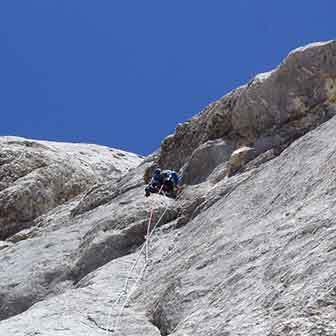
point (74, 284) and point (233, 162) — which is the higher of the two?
point (233, 162)

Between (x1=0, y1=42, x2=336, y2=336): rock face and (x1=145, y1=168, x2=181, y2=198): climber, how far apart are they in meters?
0.29

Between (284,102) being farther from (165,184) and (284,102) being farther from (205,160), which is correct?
(165,184)

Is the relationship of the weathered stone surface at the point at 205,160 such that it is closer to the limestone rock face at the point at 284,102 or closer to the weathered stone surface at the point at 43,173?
the limestone rock face at the point at 284,102

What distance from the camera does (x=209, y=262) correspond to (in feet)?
32.2

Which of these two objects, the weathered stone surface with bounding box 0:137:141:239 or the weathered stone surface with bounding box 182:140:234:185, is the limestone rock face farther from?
the weathered stone surface with bounding box 0:137:141:239

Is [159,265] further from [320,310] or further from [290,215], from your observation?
[320,310]

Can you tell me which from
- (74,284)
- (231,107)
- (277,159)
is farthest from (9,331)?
(231,107)

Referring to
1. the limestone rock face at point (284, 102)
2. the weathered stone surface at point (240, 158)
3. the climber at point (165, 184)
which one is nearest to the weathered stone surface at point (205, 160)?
the limestone rock face at point (284, 102)

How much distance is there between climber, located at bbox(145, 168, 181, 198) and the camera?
1651 cm

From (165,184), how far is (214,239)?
600cm

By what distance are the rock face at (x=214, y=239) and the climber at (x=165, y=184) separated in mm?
286

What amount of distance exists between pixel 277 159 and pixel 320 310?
6759mm

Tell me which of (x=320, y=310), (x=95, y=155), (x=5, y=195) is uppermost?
(x=95, y=155)

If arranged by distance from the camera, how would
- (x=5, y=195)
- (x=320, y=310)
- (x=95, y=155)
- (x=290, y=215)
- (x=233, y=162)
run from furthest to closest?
(x=95, y=155), (x=5, y=195), (x=233, y=162), (x=290, y=215), (x=320, y=310)
